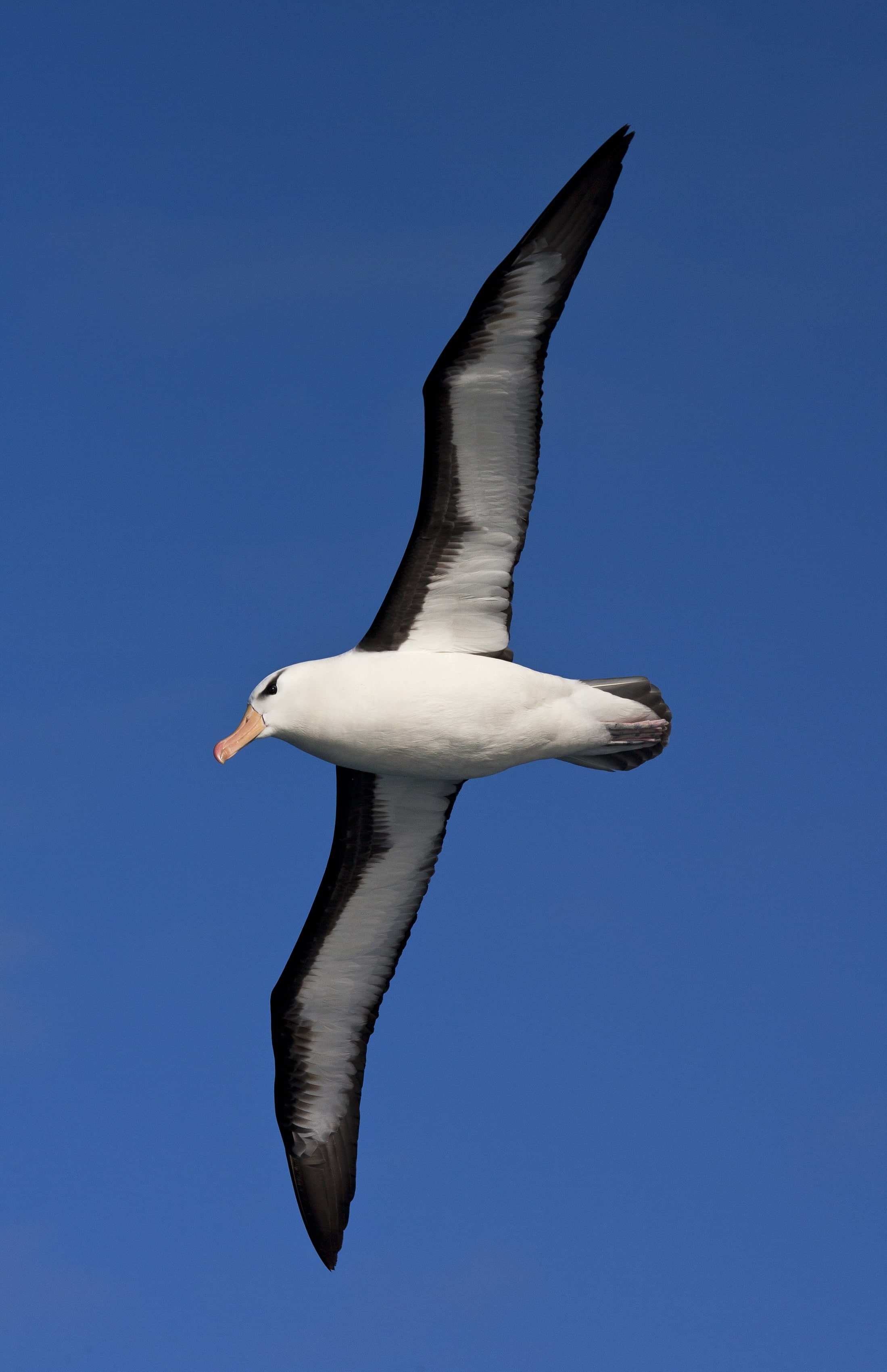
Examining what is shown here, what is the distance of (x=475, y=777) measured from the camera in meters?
12.8

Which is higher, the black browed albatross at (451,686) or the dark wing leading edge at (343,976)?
the black browed albatross at (451,686)

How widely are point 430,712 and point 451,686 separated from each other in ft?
0.78

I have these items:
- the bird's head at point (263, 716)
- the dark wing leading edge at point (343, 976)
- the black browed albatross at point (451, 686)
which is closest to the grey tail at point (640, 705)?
the black browed albatross at point (451, 686)

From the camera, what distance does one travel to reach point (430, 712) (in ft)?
39.5

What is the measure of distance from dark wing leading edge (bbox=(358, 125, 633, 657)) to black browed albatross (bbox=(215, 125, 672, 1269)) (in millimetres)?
11

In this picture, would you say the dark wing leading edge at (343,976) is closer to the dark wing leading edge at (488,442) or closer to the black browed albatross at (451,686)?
the black browed albatross at (451,686)

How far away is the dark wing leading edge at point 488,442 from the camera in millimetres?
11109

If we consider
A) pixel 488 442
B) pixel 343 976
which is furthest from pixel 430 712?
pixel 343 976

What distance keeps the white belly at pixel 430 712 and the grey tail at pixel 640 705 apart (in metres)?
0.20

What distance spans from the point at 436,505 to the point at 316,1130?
559cm

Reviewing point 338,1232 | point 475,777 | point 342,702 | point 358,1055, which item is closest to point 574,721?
point 475,777

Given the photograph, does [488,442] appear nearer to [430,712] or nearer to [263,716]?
[430,712]

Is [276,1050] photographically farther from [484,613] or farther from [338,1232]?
[484,613]

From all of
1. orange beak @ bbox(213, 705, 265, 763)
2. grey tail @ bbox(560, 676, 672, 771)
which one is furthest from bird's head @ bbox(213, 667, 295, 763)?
grey tail @ bbox(560, 676, 672, 771)
